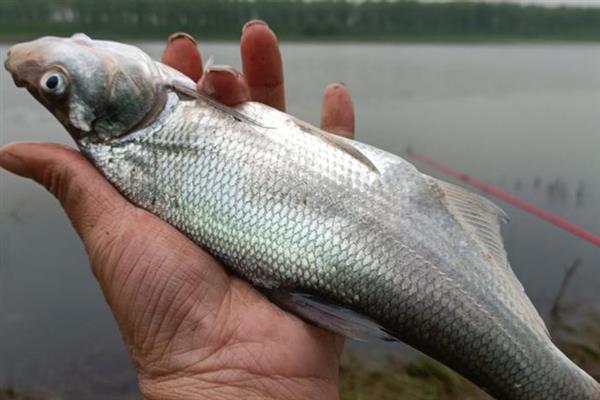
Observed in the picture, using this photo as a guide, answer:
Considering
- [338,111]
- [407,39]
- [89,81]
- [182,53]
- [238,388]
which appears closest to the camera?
[238,388]

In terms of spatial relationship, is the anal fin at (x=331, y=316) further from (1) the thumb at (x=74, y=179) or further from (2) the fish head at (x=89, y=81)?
(2) the fish head at (x=89, y=81)

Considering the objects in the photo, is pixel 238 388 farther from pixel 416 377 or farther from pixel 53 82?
pixel 416 377

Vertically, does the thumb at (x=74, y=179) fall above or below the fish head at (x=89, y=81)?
below

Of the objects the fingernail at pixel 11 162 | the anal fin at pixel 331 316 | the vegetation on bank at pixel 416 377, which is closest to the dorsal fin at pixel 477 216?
the anal fin at pixel 331 316

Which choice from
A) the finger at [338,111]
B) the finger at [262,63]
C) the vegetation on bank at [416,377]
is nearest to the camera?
the finger at [262,63]

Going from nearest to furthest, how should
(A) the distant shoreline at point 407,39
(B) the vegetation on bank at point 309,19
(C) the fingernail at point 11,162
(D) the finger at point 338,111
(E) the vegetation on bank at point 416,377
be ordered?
(C) the fingernail at point 11,162, (D) the finger at point 338,111, (E) the vegetation on bank at point 416,377, (A) the distant shoreline at point 407,39, (B) the vegetation on bank at point 309,19

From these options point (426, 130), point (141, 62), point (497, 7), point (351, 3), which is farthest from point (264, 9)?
point (141, 62)

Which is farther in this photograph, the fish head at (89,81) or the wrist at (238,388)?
the fish head at (89,81)

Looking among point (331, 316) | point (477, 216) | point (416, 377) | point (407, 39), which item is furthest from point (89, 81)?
point (407, 39)
